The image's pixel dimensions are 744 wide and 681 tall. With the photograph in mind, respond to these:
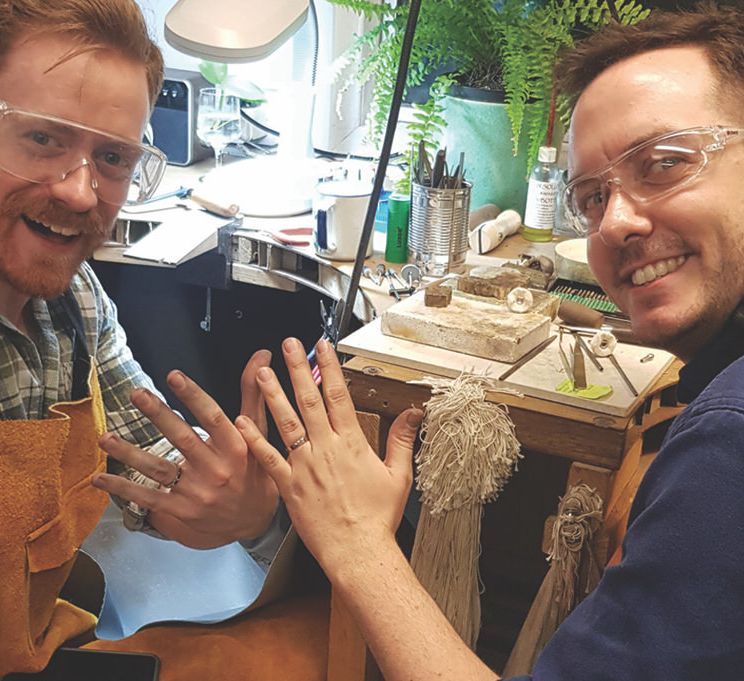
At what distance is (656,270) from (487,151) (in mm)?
1197

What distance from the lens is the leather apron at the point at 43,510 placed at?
1.25 metres

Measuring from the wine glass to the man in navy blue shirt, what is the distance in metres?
1.40

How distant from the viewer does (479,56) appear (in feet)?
7.28

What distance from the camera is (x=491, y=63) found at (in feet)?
7.26

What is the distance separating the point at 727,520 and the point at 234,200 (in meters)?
1.72

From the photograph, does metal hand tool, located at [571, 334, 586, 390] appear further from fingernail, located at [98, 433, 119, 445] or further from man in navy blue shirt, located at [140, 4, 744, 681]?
fingernail, located at [98, 433, 119, 445]

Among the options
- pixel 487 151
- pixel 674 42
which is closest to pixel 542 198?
pixel 487 151

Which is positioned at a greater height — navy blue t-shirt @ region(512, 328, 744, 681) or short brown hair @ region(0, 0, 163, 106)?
short brown hair @ region(0, 0, 163, 106)

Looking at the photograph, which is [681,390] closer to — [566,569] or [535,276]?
[566,569]

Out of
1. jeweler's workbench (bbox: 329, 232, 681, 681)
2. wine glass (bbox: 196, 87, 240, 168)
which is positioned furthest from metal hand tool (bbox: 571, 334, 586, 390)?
wine glass (bbox: 196, 87, 240, 168)

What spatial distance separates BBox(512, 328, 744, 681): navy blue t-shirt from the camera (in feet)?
2.60

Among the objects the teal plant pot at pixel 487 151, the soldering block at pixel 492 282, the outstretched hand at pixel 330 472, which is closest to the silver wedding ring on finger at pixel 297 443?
the outstretched hand at pixel 330 472

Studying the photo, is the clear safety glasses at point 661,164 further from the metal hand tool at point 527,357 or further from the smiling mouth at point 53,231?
the smiling mouth at point 53,231

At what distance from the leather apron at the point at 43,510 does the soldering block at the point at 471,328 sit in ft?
1.61
